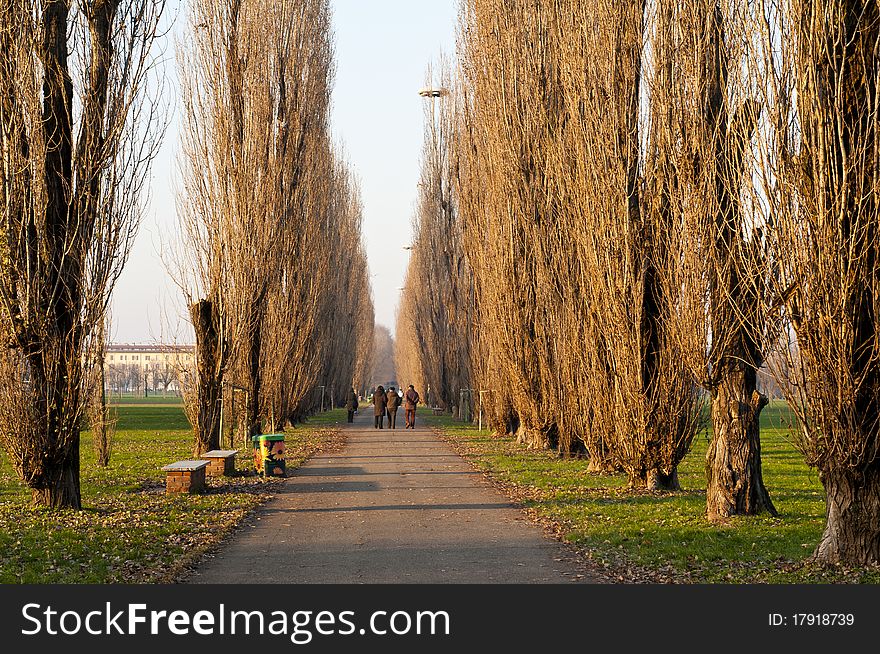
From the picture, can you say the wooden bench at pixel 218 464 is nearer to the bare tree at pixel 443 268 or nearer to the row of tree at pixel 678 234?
the row of tree at pixel 678 234

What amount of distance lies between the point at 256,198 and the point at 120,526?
1345cm

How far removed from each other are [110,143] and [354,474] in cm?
777

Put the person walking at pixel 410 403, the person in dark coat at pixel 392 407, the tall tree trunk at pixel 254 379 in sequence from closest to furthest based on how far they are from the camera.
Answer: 1. the tall tree trunk at pixel 254 379
2. the person walking at pixel 410 403
3. the person in dark coat at pixel 392 407

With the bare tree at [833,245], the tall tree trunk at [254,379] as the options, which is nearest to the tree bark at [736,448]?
the bare tree at [833,245]

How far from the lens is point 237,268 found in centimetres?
2252

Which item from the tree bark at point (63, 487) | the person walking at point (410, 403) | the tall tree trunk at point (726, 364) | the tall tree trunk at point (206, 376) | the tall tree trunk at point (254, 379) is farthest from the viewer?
the person walking at point (410, 403)

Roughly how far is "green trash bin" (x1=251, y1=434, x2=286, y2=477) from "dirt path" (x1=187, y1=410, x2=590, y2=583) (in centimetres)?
35

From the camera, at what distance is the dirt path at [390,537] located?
8.68 m

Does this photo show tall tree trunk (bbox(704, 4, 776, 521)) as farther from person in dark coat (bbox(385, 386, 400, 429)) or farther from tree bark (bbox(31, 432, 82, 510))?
person in dark coat (bbox(385, 386, 400, 429))

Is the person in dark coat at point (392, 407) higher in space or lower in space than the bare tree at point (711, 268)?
lower

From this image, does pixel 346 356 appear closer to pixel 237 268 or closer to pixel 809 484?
pixel 237 268

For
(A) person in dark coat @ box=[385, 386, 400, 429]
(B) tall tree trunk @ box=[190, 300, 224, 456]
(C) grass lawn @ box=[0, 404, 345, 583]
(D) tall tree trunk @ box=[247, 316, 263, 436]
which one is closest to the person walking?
(A) person in dark coat @ box=[385, 386, 400, 429]

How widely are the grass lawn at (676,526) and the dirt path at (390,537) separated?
470 mm

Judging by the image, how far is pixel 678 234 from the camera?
12.6 m
